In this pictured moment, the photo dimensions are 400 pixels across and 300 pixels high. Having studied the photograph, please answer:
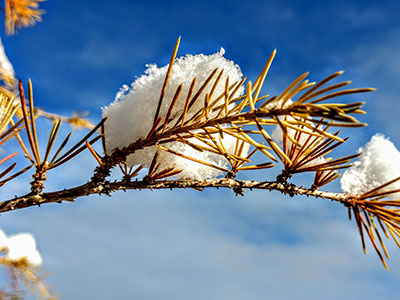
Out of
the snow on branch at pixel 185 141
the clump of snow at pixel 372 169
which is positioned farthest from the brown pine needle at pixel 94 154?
the clump of snow at pixel 372 169

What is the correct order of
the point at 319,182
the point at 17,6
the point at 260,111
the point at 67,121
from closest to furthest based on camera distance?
the point at 260,111 < the point at 319,182 < the point at 17,6 < the point at 67,121

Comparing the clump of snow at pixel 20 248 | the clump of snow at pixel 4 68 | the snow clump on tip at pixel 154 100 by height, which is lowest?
the clump of snow at pixel 20 248

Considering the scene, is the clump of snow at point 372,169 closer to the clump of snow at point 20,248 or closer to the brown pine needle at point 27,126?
the brown pine needle at point 27,126

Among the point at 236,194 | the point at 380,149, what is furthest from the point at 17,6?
the point at 380,149

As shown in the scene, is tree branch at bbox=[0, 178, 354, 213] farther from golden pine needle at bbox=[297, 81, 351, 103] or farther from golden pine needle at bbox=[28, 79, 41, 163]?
golden pine needle at bbox=[297, 81, 351, 103]

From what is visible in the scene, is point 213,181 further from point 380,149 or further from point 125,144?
point 380,149

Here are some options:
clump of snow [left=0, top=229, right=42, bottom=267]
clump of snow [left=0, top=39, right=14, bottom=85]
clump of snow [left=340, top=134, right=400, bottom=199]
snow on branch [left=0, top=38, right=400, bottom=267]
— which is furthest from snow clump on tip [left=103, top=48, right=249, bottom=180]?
clump of snow [left=0, top=39, right=14, bottom=85]
